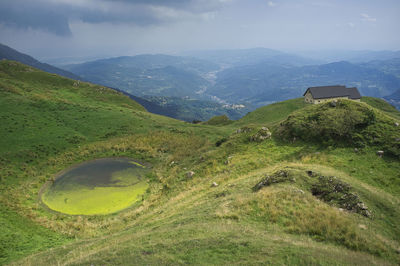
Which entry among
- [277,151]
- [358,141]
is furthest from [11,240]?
[358,141]

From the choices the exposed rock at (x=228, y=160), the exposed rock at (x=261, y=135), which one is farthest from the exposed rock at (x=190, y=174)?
the exposed rock at (x=261, y=135)

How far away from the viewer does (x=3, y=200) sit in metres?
24.3

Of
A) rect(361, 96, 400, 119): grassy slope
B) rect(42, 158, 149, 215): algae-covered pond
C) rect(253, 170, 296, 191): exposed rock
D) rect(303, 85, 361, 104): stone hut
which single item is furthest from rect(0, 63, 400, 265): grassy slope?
rect(361, 96, 400, 119): grassy slope

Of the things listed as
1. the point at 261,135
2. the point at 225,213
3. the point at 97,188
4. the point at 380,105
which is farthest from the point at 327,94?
the point at 97,188

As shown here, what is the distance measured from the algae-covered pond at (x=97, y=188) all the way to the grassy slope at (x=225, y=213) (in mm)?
1657

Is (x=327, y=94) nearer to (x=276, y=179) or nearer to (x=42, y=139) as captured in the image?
(x=276, y=179)

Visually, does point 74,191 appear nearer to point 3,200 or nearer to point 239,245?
point 3,200

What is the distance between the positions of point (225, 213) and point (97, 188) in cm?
2256

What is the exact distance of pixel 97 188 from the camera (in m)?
29.3

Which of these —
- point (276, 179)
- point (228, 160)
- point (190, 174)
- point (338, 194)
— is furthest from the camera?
point (228, 160)

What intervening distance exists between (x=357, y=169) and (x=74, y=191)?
3327cm

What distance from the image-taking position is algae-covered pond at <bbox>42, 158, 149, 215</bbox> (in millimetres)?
25625

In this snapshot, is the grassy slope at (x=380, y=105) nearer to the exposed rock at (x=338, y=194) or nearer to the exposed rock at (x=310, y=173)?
the exposed rock at (x=310, y=173)

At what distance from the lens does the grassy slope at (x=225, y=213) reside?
978 cm
